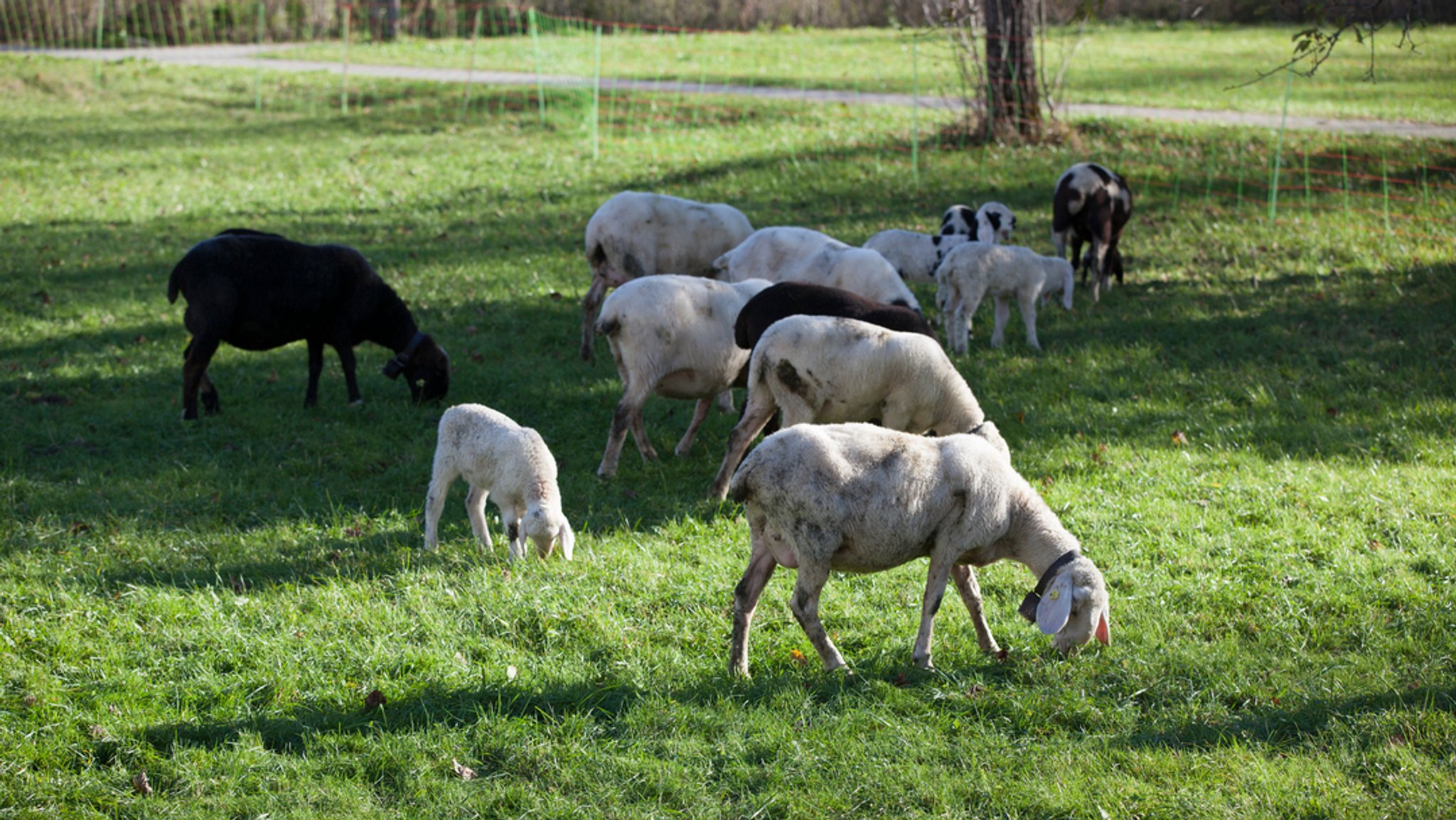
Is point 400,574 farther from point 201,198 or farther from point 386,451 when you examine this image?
point 201,198

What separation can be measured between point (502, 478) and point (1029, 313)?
615 cm

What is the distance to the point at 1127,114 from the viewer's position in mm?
21656

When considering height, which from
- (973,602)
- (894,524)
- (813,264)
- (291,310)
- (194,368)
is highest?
(813,264)

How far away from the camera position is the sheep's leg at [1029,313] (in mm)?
10961

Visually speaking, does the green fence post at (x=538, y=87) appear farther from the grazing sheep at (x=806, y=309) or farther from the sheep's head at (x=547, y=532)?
the sheep's head at (x=547, y=532)

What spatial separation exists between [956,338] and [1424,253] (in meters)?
6.58

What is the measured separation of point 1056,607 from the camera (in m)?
5.11

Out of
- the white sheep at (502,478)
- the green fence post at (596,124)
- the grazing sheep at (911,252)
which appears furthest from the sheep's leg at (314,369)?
the green fence post at (596,124)

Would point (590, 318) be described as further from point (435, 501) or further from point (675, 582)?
point (675, 582)

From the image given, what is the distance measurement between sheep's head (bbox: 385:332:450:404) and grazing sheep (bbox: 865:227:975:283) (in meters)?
4.40

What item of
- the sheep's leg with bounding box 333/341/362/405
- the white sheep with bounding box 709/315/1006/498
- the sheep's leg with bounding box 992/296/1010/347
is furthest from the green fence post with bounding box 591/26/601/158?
the white sheep with bounding box 709/315/1006/498

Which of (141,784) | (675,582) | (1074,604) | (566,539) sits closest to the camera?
(141,784)

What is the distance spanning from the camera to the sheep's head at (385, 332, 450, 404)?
9.62 meters

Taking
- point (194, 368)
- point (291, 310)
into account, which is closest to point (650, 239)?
point (291, 310)
